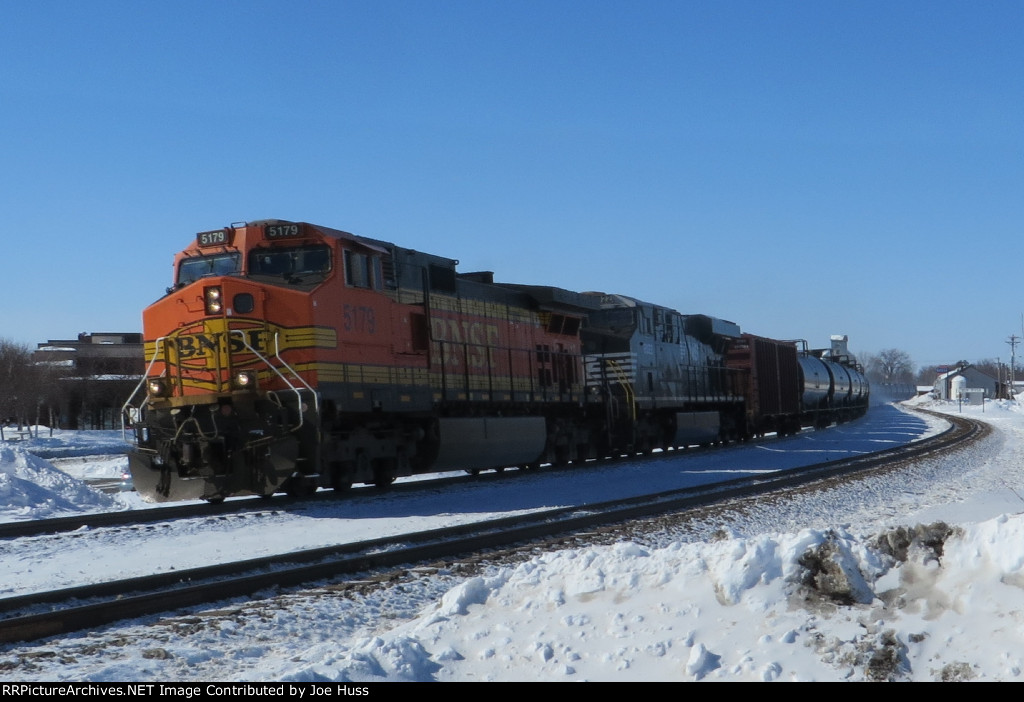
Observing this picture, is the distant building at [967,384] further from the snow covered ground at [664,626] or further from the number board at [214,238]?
the snow covered ground at [664,626]

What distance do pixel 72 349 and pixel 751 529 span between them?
229ft

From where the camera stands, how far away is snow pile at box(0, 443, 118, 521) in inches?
550

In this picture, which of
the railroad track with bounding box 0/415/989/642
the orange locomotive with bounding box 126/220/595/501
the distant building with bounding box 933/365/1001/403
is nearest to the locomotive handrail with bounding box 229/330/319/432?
the orange locomotive with bounding box 126/220/595/501

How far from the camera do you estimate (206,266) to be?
563 inches

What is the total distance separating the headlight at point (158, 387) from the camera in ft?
43.9

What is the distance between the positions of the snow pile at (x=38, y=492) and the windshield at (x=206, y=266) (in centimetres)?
375

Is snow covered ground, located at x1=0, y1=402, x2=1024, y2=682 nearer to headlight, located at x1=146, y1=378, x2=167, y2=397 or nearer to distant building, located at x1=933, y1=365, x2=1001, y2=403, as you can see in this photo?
headlight, located at x1=146, y1=378, x2=167, y2=397

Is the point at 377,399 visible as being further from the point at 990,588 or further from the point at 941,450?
the point at 941,450

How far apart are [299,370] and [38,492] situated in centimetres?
491

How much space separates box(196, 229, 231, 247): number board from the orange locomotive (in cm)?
2

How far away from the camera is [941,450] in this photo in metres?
23.9

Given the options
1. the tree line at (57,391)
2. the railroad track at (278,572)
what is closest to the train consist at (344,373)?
the railroad track at (278,572)

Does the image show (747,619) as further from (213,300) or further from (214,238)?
(214,238)
